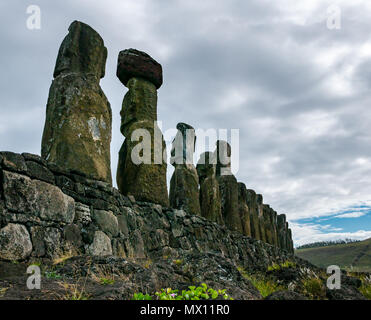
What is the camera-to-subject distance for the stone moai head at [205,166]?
32.3ft

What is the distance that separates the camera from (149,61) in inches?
279

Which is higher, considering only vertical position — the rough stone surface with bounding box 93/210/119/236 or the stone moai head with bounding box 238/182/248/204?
the stone moai head with bounding box 238/182/248/204

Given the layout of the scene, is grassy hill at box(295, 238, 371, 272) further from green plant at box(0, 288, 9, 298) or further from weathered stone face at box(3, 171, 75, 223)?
green plant at box(0, 288, 9, 298)

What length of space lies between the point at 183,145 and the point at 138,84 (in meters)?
2.18

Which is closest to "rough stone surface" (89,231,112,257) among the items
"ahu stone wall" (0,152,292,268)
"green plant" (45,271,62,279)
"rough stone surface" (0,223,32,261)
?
"ahu stone wall" (0,152,292,268)

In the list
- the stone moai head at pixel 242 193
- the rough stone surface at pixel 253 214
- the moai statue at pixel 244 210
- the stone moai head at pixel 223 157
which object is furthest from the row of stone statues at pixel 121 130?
the rough stone surface at pixel 253 214

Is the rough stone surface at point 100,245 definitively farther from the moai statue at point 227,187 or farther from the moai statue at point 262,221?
the moai statue at point 262,221

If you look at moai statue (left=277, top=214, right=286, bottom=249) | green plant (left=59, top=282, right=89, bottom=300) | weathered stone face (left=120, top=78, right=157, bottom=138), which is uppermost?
weathered stone face (left=120, top=78, right=157, bottom=138)

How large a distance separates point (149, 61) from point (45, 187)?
409 cm

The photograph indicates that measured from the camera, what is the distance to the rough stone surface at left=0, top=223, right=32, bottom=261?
10.3 ft

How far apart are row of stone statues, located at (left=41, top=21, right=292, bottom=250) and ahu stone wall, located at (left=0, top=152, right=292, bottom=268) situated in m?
0.31

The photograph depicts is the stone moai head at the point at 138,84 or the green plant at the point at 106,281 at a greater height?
the stone moai head at the point at 138,84

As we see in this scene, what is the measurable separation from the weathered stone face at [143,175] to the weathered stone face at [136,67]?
1071 mm
